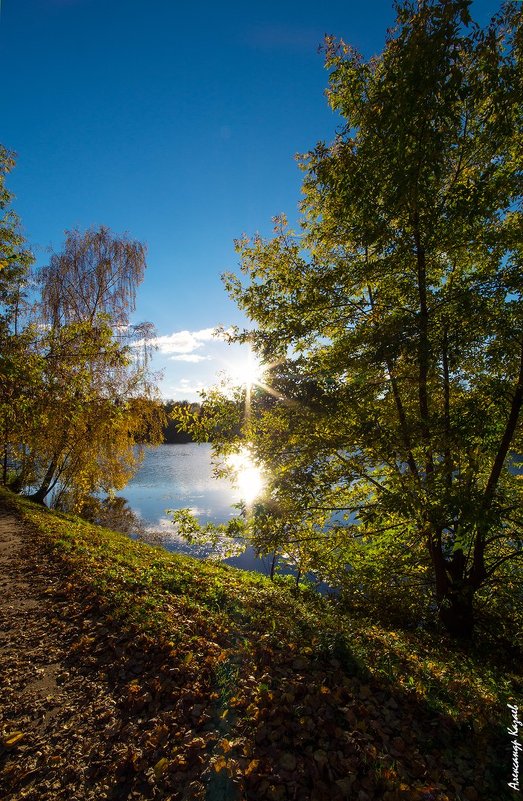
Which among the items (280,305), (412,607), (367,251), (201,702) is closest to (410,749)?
(201,702)

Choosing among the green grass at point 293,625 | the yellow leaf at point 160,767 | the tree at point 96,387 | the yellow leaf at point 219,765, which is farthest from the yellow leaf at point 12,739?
the tree at point 96,387

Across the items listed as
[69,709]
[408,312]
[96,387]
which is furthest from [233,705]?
[96,387]

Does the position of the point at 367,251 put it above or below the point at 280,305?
above

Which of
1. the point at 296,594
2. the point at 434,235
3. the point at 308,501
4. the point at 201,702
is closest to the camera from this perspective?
the point at 201,702

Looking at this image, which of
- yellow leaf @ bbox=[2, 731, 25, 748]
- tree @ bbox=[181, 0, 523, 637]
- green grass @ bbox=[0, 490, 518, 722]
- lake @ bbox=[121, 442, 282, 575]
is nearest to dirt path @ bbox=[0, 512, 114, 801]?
yellow leaf @ bbox=[2, 731, 25, 748]

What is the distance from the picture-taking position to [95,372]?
571 inches

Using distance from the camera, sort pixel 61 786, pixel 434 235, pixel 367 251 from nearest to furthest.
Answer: pixel 61 786 < pixel 434 235 < pixel 367 251

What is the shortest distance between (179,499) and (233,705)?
78.9 ft

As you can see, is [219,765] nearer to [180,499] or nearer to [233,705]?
[233,705]

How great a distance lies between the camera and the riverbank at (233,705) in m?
3.07

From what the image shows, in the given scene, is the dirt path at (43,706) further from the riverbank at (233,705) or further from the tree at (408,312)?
the tree at (408,312)

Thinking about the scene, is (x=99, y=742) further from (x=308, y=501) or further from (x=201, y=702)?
(x=308, y=501)

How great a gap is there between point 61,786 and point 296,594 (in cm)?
632

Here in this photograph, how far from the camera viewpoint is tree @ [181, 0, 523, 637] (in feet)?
13.1
